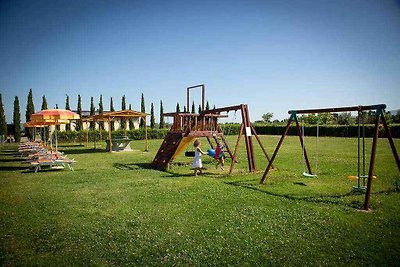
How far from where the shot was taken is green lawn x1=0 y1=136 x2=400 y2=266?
506cm

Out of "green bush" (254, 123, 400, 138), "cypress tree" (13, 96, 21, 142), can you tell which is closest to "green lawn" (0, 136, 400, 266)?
"green bush" (254, 123, 400, 138)

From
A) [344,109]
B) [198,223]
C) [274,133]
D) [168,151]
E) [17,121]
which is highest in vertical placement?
[17,121]

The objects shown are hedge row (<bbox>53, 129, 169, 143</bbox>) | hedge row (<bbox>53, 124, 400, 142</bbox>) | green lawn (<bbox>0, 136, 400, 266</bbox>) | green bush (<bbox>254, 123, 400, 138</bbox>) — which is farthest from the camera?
hedge row (<bbox>53, 129, 169, 143</bbox>)

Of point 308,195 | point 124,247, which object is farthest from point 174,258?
point 308,195

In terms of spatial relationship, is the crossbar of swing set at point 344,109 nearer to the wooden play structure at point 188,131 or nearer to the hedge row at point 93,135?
the wooden play structure at point 188,131

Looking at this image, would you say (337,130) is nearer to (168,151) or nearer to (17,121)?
(168,151)

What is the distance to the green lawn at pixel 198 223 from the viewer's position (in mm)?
5059

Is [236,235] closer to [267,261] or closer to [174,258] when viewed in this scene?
[267,261]

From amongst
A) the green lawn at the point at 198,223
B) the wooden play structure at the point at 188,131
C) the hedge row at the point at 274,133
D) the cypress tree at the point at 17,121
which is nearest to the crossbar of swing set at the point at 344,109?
the green lawn at the point at 198,223

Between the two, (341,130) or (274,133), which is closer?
(341,130)

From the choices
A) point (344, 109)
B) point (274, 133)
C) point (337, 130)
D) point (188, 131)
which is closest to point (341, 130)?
point (337, 130)

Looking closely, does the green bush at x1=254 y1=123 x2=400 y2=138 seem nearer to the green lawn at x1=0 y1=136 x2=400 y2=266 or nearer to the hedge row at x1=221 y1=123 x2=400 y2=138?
the hedge row at x1=221 y1=123 x2=400 y2=138

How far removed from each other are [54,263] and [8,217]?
11.1 feet

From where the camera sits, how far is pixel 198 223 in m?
6.63
